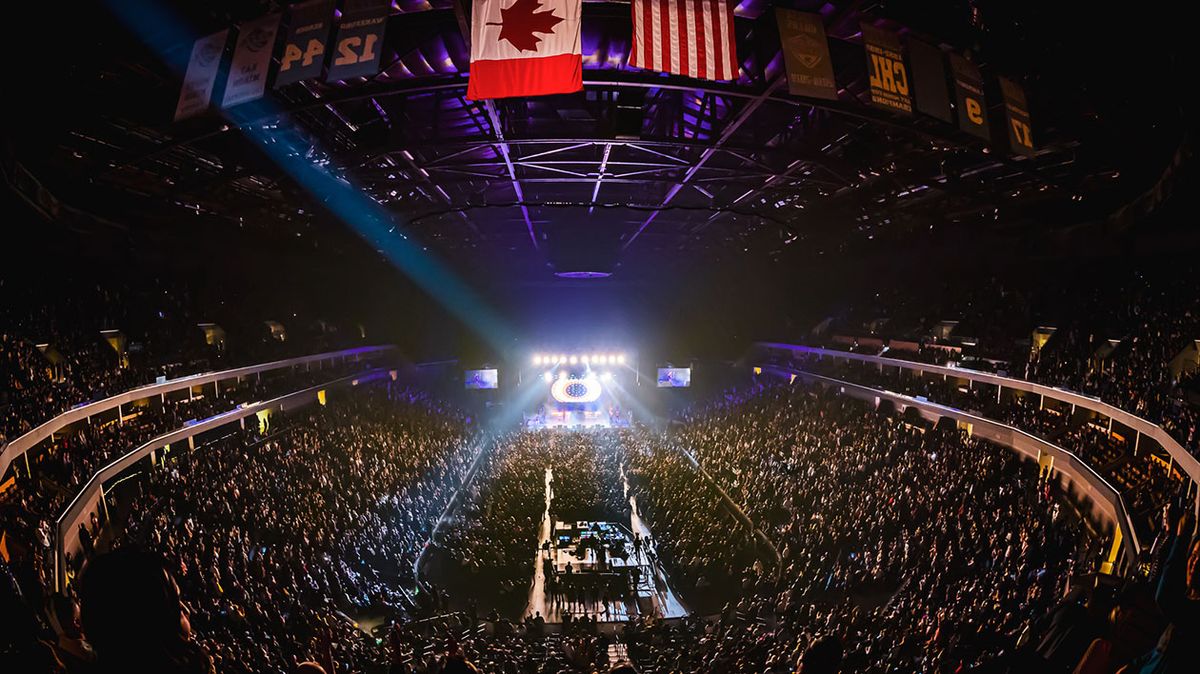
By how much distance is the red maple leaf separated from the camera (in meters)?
6.95

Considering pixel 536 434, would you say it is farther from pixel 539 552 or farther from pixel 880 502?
pixel 880 502

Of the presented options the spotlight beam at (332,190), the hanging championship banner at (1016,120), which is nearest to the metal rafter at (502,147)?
the spotlight beam at (332,190)

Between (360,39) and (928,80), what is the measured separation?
8152 mm

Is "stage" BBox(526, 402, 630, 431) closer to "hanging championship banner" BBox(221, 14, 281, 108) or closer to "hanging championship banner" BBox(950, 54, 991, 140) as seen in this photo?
"hanging championship banner" BBox(950, 54, 991, 140)

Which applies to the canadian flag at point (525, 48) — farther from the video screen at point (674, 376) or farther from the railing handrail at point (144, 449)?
the video screen at point (674, 376)

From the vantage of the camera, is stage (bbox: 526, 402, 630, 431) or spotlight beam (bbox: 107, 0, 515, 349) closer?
spotlight beam (bbox: 107, 0, 515, 349)

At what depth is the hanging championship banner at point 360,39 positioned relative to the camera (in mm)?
7375

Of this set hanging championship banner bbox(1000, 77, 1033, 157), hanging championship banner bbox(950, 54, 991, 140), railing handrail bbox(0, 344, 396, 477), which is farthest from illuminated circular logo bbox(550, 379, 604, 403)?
hanging championship banner bbox(950, 54, 991, 140)

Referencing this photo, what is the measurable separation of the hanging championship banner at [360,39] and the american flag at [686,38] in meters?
3.36

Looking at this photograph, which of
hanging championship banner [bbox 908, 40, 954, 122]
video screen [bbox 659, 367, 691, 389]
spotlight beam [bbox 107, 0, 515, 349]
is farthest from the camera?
video screen [bbox 659, 367, 691, 389]

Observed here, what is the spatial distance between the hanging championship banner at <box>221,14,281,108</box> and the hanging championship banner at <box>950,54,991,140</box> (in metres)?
10.1

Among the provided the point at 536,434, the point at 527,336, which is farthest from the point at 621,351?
the point at 536,434

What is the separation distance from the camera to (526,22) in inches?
274

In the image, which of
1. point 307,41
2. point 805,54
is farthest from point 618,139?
point 307,41
